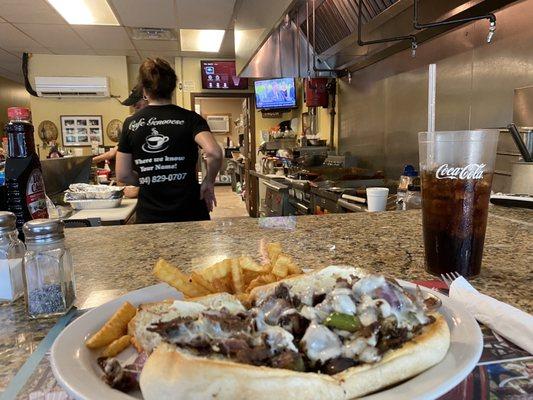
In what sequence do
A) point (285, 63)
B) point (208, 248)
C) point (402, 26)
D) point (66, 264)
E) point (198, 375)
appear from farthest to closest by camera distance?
point (285, 63)
point (402, 26)
point (208, 248)
point (66, 264)
point (198, 375)

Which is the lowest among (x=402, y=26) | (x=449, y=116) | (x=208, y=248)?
(x=208, y=248)

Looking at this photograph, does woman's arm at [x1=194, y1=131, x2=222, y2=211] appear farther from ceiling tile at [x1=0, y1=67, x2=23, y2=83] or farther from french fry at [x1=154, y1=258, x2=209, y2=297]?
ceiling tile at [x1=0, y1=67, x2=23, y2=83]

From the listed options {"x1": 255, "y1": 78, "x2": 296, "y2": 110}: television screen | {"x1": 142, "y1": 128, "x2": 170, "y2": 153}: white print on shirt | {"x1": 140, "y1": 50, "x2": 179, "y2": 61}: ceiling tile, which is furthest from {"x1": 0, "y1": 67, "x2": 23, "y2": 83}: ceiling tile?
{"x1": 142, "y1": 128, "x2": 170, "y2": 153}: white print on shirt

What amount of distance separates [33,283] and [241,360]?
0.59 m

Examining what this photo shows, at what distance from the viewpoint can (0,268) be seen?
90 centimetres

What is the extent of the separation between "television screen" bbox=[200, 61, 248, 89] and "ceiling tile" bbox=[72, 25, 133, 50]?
1388 millimetres

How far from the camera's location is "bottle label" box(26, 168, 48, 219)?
3.53 feet

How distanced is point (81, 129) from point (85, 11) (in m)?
3.08

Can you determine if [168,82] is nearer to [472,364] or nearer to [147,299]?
[147,299]

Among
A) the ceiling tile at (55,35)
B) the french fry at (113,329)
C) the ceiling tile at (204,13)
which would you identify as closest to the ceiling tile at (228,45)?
the ceiling tile at (204,13)

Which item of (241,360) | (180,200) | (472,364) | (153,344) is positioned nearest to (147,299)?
(153,344)

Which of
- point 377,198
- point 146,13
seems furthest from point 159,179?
point 146,13

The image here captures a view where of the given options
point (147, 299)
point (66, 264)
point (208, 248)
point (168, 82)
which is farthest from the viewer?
point (168, 82)

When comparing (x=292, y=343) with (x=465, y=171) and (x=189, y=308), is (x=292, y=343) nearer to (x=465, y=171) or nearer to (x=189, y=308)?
(x=189, y=308)
